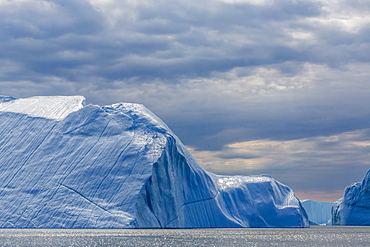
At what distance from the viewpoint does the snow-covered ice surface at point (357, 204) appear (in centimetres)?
6234

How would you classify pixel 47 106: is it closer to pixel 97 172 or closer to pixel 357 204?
pixel 97 172

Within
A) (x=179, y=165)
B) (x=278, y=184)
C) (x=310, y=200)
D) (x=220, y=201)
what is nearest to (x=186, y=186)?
(x=179, y=165)

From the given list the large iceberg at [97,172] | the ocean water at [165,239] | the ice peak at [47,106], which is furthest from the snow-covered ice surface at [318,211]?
the ice peak at [47,106]

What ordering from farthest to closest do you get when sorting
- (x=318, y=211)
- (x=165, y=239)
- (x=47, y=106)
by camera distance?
(x=318, y=211) → (x=47, y=106) → (x=165, y=239)

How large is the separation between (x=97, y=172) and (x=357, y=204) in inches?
1457

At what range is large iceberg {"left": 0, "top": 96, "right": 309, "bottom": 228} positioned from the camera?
38.7 m

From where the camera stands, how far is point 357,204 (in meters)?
64.8

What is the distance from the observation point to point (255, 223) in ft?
178

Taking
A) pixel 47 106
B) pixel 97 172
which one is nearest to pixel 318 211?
pixel 47 106

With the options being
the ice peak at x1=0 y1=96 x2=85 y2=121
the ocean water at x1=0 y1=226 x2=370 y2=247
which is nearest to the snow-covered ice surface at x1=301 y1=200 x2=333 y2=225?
the ocean water at x1=0 y1=226 x2=370 y2=247

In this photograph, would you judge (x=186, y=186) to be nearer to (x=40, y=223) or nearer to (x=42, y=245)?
(x=40, y=223)

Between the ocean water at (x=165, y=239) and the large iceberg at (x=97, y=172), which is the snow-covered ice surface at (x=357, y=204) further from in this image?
the ocean water at (x=165, y=239)

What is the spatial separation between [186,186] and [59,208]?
11.9 metres

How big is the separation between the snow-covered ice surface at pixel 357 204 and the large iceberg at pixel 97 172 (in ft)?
61.2
